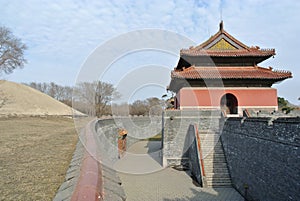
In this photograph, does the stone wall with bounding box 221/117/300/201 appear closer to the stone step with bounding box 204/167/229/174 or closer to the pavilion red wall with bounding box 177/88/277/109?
the stone step with bounding box 204/167/229/174

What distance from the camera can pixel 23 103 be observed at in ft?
87.3

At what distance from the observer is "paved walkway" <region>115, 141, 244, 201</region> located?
313 inches

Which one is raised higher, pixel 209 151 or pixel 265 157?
pixel 265 157

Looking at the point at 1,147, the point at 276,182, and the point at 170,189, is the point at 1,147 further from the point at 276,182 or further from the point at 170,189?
the point at 276,182

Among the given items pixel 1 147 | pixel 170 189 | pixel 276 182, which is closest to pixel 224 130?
pixel 170 189

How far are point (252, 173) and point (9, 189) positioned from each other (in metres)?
7.29

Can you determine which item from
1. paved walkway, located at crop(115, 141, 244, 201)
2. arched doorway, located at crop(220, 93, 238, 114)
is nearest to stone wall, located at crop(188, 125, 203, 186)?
paved walkway, located at crop(115, 141, 244, 201)

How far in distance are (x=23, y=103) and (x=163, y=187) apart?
24482 millimetres

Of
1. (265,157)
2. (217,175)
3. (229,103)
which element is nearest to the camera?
(265,157)

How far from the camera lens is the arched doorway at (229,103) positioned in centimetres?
1359

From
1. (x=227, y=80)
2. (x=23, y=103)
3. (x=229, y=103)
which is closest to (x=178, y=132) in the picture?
(x=229, y=103)

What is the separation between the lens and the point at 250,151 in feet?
25.1

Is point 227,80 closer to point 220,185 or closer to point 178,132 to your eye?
point 178,132

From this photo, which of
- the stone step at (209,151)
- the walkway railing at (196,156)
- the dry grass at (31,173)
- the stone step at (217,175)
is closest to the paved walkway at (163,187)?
the walkway railing at (196,156)
